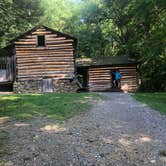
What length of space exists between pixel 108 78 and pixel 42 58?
723 cm

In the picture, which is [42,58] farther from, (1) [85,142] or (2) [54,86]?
(1) [85,142]

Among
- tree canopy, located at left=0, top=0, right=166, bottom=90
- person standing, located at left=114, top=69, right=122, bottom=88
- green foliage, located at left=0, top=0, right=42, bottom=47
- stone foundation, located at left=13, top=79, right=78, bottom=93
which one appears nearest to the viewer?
stone foundation, located at left=13, top=79, right=78, bottom=93

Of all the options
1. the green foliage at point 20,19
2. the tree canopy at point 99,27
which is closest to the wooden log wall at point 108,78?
the tree canopy at point 99,27

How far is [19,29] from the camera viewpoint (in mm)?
42625

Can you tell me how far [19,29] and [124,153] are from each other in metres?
37.6

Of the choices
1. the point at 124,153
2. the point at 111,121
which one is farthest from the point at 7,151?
the point at 111,121

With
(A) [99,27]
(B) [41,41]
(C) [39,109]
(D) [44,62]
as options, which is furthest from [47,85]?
(A) [99,27]

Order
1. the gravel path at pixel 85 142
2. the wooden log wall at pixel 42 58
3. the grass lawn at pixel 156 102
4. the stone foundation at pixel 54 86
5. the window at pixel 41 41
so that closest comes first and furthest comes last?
1. the gravel path at pixel 85 142
2. the grass lawn at pixel 156 102
3. the stone foundation at pixel 54 86
4. the wooden log wall at pixel 42 58
5. the window at pixel 41 41

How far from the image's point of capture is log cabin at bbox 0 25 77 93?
1070 inches

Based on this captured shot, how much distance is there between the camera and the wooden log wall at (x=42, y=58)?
89.4 feet

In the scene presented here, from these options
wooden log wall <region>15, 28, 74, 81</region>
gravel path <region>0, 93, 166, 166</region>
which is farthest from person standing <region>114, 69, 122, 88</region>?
gravel path <region>0, 93, 166, 166</region>

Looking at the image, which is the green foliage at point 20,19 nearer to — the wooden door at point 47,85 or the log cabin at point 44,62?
the log cabin at point 44,62

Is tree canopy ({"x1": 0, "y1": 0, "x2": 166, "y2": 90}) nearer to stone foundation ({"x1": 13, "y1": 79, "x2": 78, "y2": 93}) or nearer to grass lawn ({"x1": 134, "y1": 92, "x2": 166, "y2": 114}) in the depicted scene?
stone foundation ({"x1": 13, "y1": 79, "x2": 78, "y2": 93})

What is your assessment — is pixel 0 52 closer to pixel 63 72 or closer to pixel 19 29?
pixel 63 72
